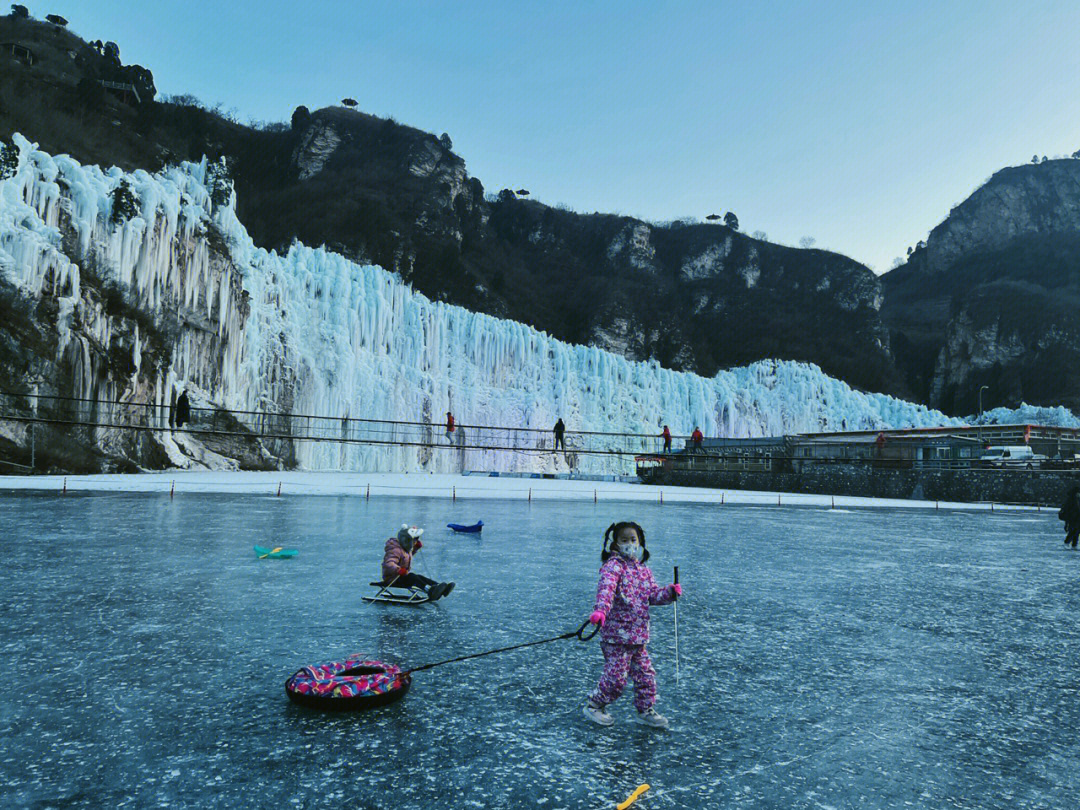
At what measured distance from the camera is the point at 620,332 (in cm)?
6969

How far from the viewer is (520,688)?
13.2ft

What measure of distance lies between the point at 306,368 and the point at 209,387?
23.2ft

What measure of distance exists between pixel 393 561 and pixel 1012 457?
33.6m

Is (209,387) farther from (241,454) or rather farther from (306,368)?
(306,368)

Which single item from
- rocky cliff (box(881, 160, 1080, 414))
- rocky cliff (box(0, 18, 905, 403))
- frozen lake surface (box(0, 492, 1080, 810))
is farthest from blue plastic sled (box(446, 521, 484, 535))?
rocky cliff (box(881, 160, 1080, 414))

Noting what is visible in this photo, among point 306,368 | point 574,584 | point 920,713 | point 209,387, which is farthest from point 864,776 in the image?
point 306,368

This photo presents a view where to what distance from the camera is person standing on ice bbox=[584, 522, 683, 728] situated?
3.52 meters

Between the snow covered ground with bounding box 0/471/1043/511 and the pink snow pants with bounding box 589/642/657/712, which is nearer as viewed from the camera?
the pink snow pants with bounding box 589/642/657/712

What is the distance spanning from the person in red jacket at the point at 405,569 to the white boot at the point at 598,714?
2.91 metres

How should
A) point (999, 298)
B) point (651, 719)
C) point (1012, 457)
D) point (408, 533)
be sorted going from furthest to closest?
point (999, 298) < point (1012, 457) < point (408, 533) < point (651, 719)

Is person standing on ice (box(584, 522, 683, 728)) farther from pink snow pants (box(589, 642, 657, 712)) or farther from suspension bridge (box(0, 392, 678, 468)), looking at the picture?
suspension bridge (box(0, 392, 678, 468))

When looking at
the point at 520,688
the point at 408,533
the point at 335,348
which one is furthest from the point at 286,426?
the point at 520,688

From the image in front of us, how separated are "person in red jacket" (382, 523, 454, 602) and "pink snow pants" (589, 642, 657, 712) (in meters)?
2.99

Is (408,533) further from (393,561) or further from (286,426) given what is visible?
(286,426)
